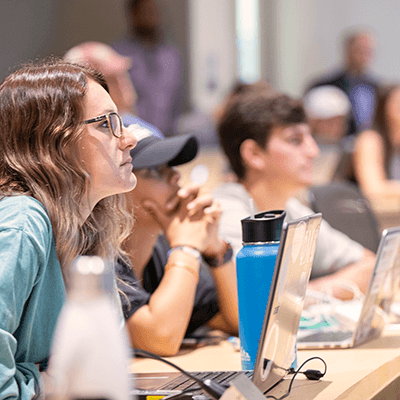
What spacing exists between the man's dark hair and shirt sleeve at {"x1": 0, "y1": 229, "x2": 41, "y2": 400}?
1.28 m

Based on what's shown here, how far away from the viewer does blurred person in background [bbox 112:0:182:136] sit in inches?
178

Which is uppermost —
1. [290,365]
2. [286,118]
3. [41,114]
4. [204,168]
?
[41,114]

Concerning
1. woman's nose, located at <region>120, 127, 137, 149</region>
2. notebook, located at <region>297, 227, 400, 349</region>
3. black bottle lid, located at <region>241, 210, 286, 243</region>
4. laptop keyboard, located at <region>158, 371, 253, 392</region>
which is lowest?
notebook, located at <region>297, 227, 400, 349</region>

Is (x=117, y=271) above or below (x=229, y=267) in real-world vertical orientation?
above

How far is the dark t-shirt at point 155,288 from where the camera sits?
4.30 feet

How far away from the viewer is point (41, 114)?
98 cm

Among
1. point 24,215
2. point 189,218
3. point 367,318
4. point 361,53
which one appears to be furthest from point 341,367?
point 361,53

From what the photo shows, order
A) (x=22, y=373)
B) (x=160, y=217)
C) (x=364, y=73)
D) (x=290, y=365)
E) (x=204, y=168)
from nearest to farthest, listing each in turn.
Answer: (x=22, y=373), (x=290, y=365), (x=160, y=217), (x=204, y=168), (x=364, y=73)

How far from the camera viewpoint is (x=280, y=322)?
2.88 feet

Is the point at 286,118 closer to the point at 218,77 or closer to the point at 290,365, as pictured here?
the point at 290,365

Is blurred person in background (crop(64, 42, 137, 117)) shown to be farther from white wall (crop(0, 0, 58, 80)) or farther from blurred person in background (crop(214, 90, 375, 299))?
white wall (crop(0, 0, 58, 80))

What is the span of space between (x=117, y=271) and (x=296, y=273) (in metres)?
0.50

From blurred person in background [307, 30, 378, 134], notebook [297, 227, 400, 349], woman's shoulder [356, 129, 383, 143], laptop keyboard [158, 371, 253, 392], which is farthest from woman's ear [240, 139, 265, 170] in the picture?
blurred person in background [307, 30, 378, 134]

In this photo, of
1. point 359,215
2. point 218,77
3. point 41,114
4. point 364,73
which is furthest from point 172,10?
point 41,114
